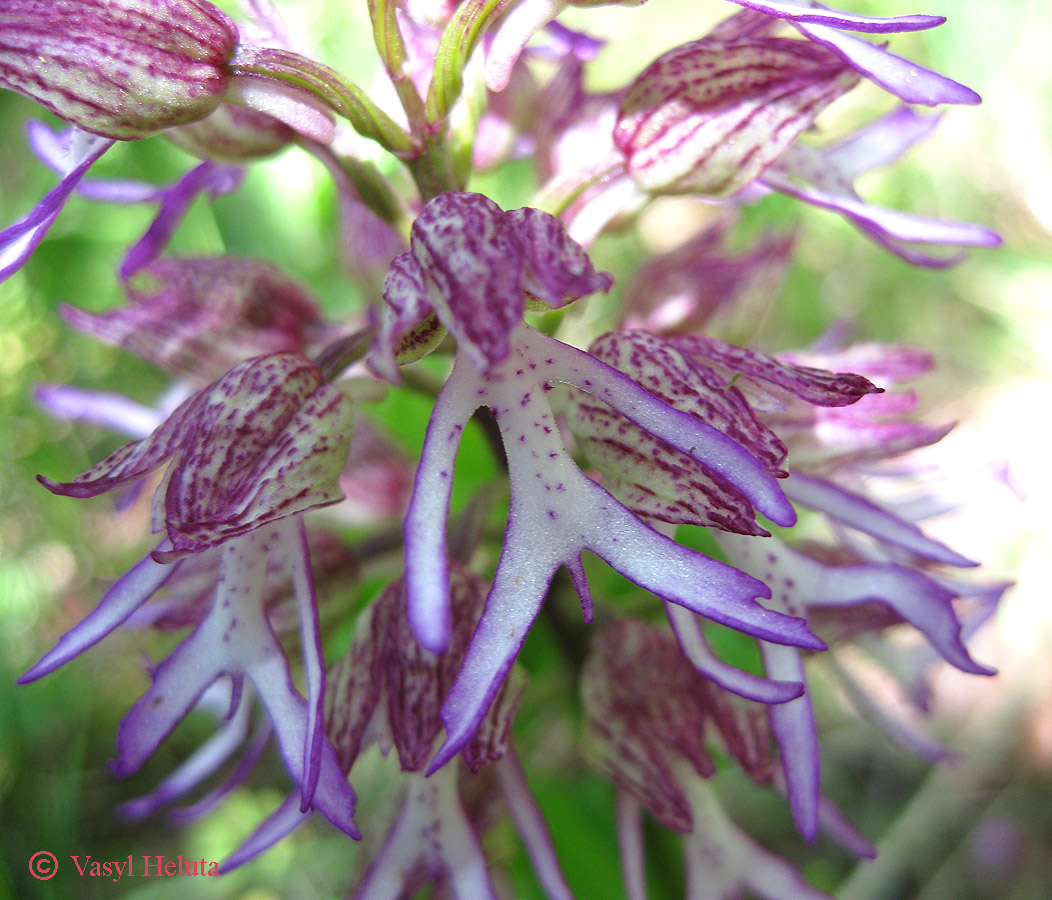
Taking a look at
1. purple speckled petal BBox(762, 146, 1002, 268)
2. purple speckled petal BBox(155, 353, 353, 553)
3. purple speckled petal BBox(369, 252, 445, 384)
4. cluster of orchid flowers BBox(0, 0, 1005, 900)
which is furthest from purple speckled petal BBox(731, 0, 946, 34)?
purple speckled petal BBox(155, 353, 353, 553)

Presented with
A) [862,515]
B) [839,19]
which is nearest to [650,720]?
[862,515]

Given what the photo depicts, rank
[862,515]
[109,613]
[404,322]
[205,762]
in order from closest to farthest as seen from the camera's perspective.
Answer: [404,322]
[109,613]
[862,515]
[205,762]

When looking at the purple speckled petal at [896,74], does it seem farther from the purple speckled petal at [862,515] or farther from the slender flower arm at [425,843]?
the slender flower arm at [425,843]

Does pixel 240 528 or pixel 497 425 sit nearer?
pixel 240 528

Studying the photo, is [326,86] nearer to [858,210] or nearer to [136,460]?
[136,460]

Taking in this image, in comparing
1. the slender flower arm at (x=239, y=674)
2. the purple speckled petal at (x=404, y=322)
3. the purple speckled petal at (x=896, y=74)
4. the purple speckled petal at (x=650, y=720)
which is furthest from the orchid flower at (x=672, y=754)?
the purple speckled petal at (x=896, y=74)

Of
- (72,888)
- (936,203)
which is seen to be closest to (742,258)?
(72,888)
